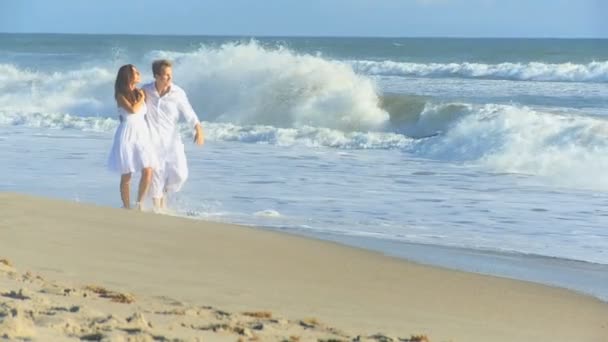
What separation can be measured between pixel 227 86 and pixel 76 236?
17.7 meters

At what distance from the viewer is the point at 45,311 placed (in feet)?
15.3

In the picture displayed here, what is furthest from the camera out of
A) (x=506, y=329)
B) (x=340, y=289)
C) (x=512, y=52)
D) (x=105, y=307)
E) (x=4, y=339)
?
(x=512, y=52)

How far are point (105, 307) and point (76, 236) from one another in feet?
7.55

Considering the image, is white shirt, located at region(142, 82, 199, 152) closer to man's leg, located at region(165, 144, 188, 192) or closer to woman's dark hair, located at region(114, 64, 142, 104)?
man's leg, located at region(165, 144, 188, 192)

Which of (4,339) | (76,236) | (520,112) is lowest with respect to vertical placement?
(4,339)

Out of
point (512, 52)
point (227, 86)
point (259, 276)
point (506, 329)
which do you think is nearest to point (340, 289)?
point (259, 276)

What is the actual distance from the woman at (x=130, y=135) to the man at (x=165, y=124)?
4.7 inches

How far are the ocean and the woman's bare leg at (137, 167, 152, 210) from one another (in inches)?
17.6

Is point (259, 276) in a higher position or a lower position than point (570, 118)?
lower

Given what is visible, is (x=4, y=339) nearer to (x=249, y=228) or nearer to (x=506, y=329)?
(x=506, y=329)

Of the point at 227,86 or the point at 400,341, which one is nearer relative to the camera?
the point at 400,341

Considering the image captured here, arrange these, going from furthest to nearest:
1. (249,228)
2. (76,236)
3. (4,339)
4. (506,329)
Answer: (249,228) < (76,236) < (506,329) < (4,339)

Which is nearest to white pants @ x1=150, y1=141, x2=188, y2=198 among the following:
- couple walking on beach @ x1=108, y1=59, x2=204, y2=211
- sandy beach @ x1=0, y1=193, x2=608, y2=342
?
couple walking on beach @ x1=108, y1=59, x2=204, y2=211

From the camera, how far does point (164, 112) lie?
916cm
